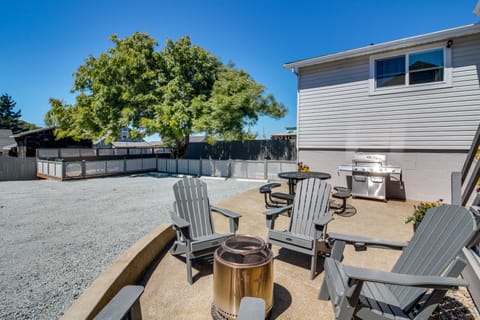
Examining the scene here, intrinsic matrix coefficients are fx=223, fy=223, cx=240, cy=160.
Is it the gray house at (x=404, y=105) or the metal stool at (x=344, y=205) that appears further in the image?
the gray house at (x=404, y=105)

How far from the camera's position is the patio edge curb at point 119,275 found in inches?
66.2

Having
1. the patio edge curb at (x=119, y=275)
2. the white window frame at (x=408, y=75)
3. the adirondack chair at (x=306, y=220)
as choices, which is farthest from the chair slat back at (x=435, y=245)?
the white window frame at (x=408, y=75)

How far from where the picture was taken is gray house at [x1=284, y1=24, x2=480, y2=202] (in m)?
5.55

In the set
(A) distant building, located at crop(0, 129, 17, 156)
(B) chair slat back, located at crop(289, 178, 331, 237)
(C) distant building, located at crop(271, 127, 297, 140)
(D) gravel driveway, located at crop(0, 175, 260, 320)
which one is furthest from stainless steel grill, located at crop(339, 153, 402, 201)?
(A) distant building, located at crop(0, 129, 17, 156)

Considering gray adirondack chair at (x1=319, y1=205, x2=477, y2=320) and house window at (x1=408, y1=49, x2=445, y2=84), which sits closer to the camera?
gray adirondack chair at (x1=319, y1=205, x2=477, y2=320)

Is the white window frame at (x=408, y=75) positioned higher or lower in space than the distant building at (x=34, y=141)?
→ higher

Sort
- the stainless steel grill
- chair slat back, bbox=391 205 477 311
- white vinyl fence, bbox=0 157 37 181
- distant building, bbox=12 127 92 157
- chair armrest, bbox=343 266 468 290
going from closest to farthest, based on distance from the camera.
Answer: chair armrest, bbox=343 266 468 290
chair slat back, bbox=391 205 477 311
the stainless steel grill
white vinyl fence, bbox=0 157 37 181
distant building, bbox=12 127 92 157

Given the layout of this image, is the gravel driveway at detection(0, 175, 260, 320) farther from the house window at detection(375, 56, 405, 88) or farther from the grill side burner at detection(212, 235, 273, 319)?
the house window at detection(375, 56, 405, 88)

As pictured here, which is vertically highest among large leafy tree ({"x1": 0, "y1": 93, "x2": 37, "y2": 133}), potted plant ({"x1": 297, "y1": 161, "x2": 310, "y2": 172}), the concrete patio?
large leafy tree ({"x1": 0, "y1": 93, "x2": 37, "y2": 133})

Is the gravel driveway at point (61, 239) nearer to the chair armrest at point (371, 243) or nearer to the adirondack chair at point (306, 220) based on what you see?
the adirondack chair at point (306, 220)

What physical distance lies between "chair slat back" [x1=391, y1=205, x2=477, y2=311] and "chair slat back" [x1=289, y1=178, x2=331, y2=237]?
1094 millimetres

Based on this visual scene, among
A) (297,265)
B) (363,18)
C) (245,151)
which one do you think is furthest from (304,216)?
(245,151)

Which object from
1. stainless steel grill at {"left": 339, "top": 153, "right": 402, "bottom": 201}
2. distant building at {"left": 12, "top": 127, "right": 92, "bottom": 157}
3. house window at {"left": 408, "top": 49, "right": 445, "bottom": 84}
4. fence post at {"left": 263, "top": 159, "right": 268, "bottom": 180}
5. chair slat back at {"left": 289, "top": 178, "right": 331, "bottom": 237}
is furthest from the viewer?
distant building at {"left": 12, "top": 127, "right": 92, "bottom": 157}

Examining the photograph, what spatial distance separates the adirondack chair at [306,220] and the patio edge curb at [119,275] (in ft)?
5.11
